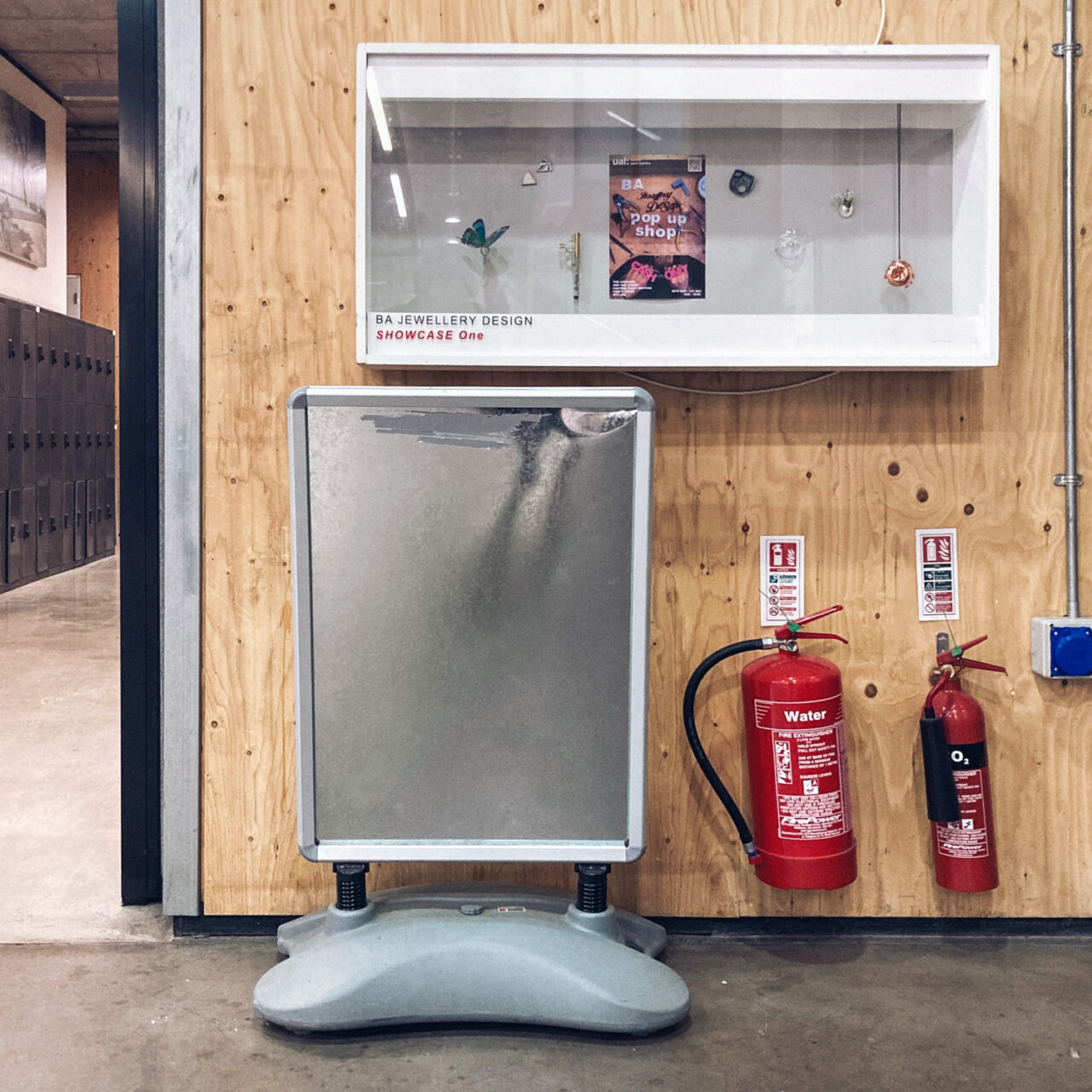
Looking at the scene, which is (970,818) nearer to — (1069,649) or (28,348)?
(1069,649)

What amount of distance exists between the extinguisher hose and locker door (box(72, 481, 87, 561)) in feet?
24.3

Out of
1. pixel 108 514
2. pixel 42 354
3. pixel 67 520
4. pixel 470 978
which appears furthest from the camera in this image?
pixel 108 514

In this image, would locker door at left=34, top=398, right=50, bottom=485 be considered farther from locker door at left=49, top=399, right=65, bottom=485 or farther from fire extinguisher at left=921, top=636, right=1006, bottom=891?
fire extinguisher at left=921, top=636, right=1006, bottom=891

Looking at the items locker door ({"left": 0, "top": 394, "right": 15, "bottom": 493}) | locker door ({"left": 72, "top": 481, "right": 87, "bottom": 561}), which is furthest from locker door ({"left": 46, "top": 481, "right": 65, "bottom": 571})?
locker door ({"left": 0, "top": 394, "right": 15, "bottom": 493})

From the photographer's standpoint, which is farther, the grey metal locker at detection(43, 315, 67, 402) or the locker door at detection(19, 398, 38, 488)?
the grey metal locker at detection(43, 315, 67, 402)

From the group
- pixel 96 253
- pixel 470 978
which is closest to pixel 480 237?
pixel 470 978

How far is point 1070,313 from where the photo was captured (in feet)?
7.27

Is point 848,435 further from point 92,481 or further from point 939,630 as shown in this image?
point 92,481

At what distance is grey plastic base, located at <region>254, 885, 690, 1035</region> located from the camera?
187 centimetres

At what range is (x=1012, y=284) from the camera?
2.24m

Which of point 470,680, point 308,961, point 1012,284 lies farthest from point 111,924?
point 1012,284

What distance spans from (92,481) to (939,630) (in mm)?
7991

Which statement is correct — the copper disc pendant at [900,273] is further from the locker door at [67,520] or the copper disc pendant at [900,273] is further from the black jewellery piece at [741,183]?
the locker door at [67,520]

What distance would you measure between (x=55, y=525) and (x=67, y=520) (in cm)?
24
